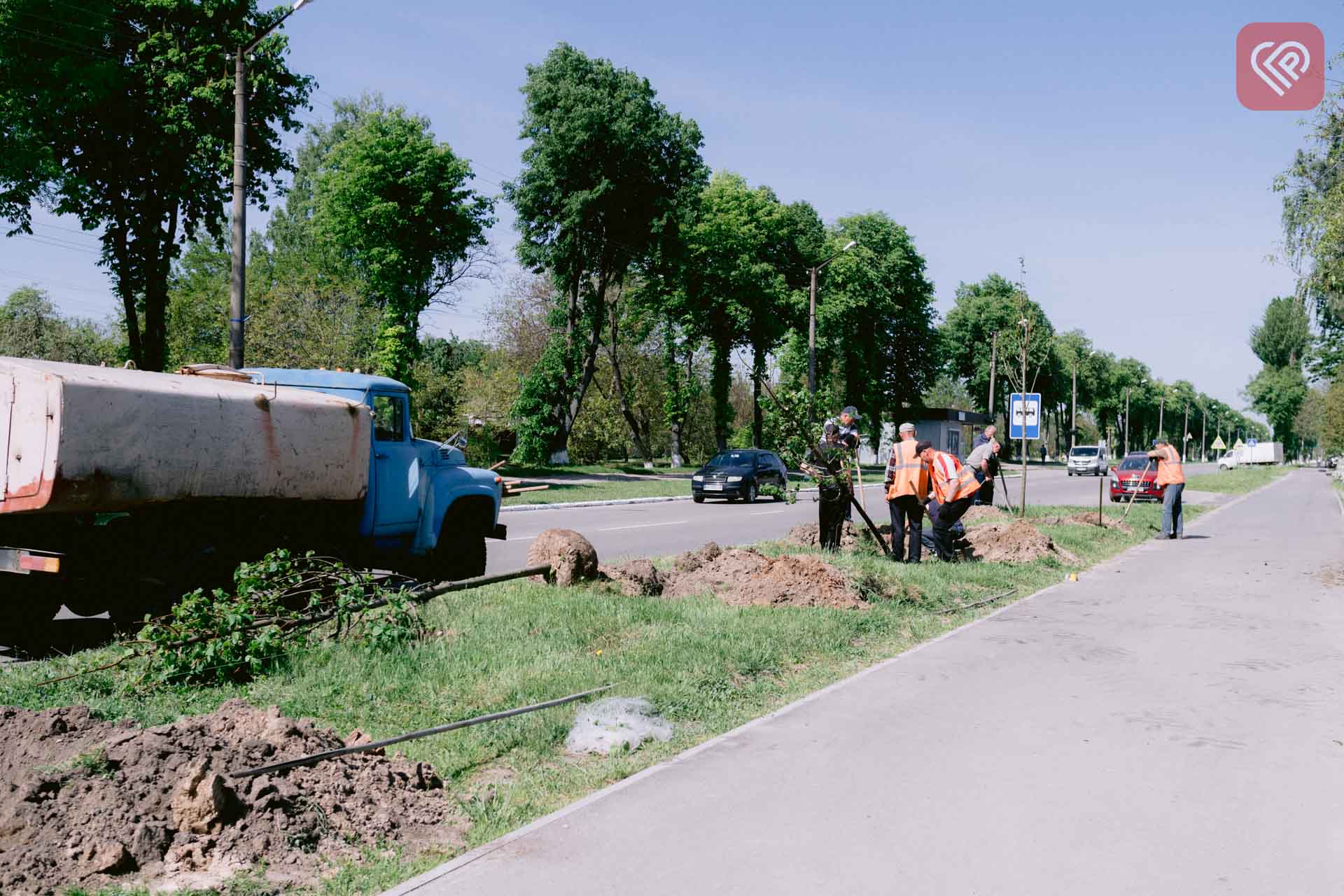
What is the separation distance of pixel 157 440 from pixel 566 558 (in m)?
3.84

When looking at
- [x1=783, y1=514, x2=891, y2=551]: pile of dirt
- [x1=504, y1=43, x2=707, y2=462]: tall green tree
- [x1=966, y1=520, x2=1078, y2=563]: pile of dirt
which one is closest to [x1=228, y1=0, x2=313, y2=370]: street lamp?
[x1=783, y1=514, x2=891, y2=551]: pile of dirt

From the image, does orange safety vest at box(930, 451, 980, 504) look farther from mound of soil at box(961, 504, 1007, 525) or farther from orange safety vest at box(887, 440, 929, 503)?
mound of soil at box(961, 504, 1007, 525)

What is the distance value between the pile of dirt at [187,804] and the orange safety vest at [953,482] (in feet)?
33.3

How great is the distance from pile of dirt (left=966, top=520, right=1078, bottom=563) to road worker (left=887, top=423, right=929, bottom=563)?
1499 mm

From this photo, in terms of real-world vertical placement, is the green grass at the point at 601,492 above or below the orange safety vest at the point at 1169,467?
below

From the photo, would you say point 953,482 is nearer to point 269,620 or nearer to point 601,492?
point 269,620

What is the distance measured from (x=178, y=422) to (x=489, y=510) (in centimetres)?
414

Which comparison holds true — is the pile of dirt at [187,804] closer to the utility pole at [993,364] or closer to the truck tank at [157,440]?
the truck tank at [157,440]

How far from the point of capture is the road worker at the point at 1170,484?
20469mm

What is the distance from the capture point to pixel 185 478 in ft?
25.5

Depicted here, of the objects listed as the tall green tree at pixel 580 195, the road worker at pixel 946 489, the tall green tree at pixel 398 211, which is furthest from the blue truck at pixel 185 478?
the tall green tree at pixel 580 195

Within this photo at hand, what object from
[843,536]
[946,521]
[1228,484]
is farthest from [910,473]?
[1228,484]

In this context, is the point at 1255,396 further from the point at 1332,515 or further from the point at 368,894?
the point at 368,894

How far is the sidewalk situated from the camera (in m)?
4.10
